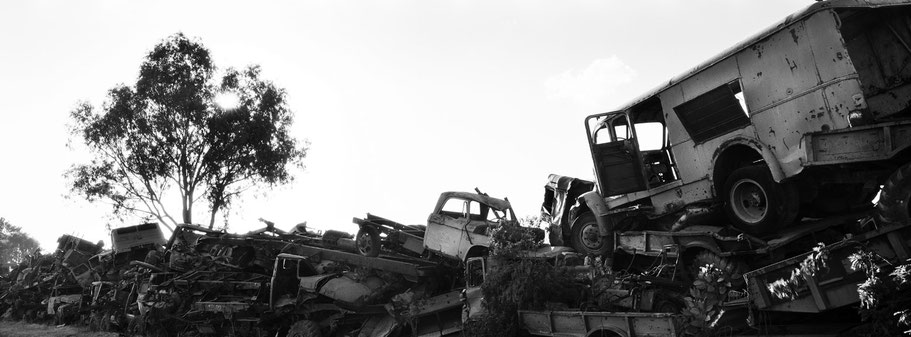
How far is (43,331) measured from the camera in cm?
1677

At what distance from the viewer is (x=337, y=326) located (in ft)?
34.4

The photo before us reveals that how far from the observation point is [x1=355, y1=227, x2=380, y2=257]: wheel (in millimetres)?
11819

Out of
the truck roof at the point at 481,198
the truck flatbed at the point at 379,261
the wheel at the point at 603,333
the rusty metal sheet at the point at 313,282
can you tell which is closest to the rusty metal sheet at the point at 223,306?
the truck flatbed at the point at 379,261

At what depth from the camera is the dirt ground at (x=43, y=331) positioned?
49.6 feet

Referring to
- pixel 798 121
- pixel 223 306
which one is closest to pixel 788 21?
pixel 798 121

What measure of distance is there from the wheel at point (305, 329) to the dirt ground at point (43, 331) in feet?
23.2

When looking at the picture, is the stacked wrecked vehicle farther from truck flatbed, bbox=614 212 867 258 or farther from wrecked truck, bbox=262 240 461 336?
truck flatbed, bbox=614 212 867 258

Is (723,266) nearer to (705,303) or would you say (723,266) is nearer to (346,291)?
(705,303)

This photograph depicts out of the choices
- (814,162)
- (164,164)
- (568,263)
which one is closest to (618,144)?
(568,263)

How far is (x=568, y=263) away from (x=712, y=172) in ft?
7.99

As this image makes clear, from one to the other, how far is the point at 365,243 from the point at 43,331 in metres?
12.0

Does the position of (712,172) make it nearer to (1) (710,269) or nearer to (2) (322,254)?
(1) (710,269)

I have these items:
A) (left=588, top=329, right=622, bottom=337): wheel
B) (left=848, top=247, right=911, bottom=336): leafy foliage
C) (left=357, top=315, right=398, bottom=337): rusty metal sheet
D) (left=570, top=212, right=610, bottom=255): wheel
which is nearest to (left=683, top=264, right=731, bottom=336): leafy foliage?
(left=588, top=329, right=622, bottom=337): wheel

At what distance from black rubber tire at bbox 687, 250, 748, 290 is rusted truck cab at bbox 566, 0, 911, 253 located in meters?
0.54
